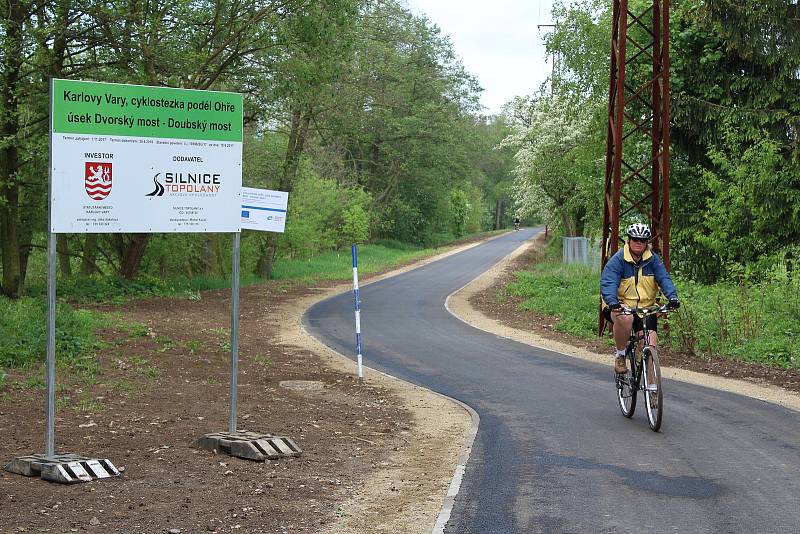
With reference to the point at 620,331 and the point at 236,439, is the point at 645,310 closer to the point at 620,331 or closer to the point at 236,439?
the point at 620,331

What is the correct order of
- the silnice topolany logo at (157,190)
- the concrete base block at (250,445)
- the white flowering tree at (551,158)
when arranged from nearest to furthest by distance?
the silnice topolany logo at (157,190) < the concrete base block at (250,445) < the white flowering tree at (551,158)

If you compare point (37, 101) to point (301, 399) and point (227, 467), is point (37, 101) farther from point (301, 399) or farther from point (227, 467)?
point (227, 467)

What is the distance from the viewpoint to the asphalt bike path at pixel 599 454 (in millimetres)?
6562

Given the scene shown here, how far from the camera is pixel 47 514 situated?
636 centimetres

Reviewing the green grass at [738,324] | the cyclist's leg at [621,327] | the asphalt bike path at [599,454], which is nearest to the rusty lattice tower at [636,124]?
the green grass at [738,324]

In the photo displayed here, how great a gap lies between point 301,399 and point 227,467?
162 inches

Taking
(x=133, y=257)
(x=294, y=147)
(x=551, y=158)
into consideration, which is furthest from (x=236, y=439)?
(x=551, y=158)

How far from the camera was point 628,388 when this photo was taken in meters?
10.6

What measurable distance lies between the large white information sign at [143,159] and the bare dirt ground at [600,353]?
7445mm

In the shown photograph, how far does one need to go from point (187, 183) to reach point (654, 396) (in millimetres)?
5151

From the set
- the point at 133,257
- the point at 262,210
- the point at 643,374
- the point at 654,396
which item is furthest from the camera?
the point at 133,257

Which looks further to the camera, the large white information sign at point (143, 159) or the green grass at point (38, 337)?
the green grass at point (38, 337)

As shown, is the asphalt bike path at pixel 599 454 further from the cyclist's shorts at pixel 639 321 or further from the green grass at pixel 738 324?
the green grass at pixel 738 324

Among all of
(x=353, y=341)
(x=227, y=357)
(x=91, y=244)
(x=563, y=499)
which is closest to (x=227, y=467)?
(x=563, y=499)
